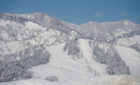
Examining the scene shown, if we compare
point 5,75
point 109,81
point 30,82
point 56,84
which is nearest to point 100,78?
point 109,81

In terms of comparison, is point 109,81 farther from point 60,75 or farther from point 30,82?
point 60,75

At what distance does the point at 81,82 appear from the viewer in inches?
1524

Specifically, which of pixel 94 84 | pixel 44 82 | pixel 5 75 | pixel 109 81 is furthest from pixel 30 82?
pixel 5 75

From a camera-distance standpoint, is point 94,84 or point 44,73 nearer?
point 94,84

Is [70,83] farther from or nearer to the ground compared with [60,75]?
farther from the ground

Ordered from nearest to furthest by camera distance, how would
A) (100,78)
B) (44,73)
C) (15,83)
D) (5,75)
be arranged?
1. (15,83)
2. (100,78)
3. (5,75)
4. (44,73)

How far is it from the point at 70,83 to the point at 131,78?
10.0m

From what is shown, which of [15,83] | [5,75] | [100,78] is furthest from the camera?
[5,75]

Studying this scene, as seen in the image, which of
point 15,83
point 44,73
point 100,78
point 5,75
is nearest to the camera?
point 15,83

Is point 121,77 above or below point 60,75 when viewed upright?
above

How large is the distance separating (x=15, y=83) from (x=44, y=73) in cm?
13171

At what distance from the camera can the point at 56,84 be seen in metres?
38.6

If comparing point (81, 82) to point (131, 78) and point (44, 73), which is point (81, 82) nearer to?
point (131, 78)

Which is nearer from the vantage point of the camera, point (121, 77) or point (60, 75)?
point (121, 77)
